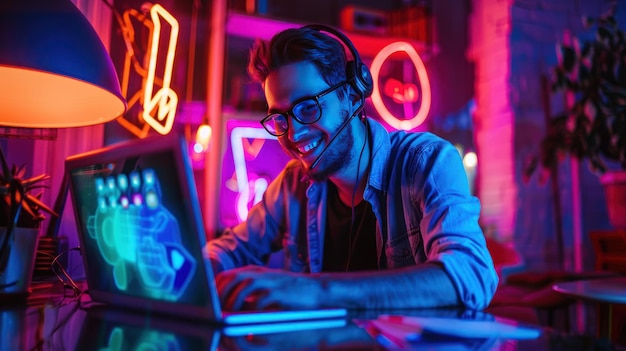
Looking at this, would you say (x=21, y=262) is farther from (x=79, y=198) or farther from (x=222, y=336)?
(x=222, y=336)

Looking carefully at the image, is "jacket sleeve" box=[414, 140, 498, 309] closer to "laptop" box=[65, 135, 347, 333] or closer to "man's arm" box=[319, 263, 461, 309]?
"man's arm" box=[319, 263, 461, 309]

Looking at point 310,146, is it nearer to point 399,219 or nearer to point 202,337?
point 399,219

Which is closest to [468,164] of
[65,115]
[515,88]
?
[515,88]

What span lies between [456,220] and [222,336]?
2.11 ft

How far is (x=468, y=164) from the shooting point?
12.7 feet

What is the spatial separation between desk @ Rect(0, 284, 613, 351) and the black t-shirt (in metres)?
0.66

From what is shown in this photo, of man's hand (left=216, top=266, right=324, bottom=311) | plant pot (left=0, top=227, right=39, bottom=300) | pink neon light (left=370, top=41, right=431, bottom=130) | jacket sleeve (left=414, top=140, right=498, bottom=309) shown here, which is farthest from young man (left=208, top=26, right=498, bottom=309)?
pink neon light (left=370, top=41, right=431, bottom=130)

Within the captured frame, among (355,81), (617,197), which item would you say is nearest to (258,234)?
(355,81)

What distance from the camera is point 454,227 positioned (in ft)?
3.49

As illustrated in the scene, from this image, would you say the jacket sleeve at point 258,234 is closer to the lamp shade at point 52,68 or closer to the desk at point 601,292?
the lamp shade at point 52,68

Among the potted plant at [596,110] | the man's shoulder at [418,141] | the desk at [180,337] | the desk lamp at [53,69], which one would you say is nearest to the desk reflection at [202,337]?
the desk at [180,337]

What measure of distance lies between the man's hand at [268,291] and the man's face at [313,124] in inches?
25.2

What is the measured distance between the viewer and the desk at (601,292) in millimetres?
1212

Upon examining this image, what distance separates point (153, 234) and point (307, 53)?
0.83 metres
